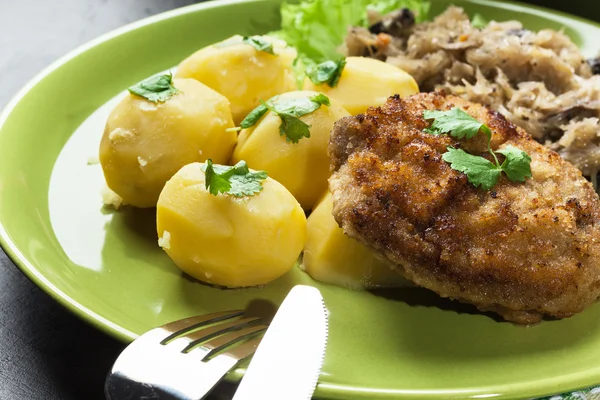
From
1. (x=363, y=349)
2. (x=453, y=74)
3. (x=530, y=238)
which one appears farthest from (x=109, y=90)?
(x=530, y=238)

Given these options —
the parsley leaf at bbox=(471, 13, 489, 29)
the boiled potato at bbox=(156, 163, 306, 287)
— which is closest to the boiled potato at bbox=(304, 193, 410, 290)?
the boiled potato at bbox=(156, 163, 306, 287)

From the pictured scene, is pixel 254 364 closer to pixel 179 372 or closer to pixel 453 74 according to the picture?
pixel 179 372

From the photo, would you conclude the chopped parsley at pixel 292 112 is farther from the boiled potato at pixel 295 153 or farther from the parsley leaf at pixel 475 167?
the parsley leaf at pixel 475 167

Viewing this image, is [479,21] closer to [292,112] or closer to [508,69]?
[508,69]

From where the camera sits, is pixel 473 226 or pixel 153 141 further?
pixel 153 141

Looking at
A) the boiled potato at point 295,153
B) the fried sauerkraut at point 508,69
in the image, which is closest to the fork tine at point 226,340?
the boiled potato at point 295,153

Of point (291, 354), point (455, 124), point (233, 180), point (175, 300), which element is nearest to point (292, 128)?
point (233, 180)

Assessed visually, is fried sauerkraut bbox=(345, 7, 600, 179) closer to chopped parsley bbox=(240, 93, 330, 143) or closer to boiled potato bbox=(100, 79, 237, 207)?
chopped parsley bbox=(240, 93, 330, 143)
